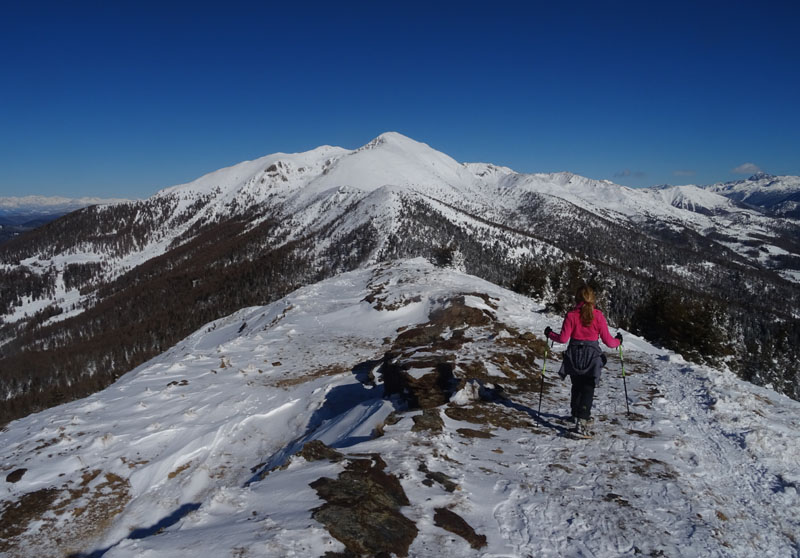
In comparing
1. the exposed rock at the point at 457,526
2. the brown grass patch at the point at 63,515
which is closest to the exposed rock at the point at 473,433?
the exposed rock at the point at 457,526

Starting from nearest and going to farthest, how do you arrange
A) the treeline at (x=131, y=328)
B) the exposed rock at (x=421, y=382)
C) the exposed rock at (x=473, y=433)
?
1. the exposed rock at (x=473, y=433)
2. the exposed rock at (x=421, y=382)
3. the treeline at (x=131, y=328)

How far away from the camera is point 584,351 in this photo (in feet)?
32.9

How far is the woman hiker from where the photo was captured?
10.0 metres

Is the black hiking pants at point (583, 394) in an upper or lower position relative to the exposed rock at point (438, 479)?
upper

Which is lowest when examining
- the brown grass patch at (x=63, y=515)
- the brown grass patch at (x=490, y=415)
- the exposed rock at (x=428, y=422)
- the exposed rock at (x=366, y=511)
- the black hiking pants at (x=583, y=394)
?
the brown grass patch at (x=63, y=515)

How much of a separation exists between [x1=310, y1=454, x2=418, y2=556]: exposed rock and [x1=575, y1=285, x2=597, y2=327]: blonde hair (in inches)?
242

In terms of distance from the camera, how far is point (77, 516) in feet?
34.8

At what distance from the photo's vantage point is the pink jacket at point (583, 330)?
33.3ft

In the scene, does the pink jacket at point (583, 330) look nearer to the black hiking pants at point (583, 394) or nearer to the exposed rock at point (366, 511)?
the black hiking pants at point (583, 394)

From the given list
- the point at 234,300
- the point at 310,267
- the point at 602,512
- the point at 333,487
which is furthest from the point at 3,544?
the point at 310,267

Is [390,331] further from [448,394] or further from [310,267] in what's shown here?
[310,267]

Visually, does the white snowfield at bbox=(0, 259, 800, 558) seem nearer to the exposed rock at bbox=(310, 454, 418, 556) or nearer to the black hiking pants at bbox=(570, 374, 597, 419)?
the exposed rock at bbox=(310, 454, 418, 556)

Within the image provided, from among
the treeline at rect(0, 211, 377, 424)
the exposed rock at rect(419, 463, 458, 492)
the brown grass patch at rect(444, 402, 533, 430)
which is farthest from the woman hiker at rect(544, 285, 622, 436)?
the treeline at rect(0, 211, 377, 424)

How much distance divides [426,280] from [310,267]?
152m
